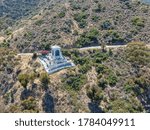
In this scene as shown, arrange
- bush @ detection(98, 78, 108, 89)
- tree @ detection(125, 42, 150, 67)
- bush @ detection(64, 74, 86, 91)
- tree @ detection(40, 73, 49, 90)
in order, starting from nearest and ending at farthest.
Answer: tree @ detection(40, 73, 49, 90)
bush @ detection(64, 74, 86, 91)
bush @ detection(98, 78, 108, 89)
tree @ detection(125, 42, 150, 67)

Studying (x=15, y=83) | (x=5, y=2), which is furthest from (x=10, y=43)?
(x=5, y=2)

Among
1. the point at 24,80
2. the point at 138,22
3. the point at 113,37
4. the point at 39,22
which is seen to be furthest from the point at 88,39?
the point at 24,80

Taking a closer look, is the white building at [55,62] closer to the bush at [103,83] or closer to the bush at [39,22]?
the bush at [103,83]

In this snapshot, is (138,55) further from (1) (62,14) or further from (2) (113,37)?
(1) (62,14)

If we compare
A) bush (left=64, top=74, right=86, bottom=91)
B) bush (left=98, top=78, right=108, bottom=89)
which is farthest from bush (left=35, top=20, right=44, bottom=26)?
bush (left=98, top=78, right=108, bottom=89)

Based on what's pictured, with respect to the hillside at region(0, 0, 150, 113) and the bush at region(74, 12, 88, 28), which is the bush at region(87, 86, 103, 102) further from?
the bush at region(74, 12, 88, 28)

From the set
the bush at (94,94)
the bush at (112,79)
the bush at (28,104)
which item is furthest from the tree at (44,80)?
the bush at (112,79)

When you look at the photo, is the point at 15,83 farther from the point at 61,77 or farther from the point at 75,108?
the point at 75,108
